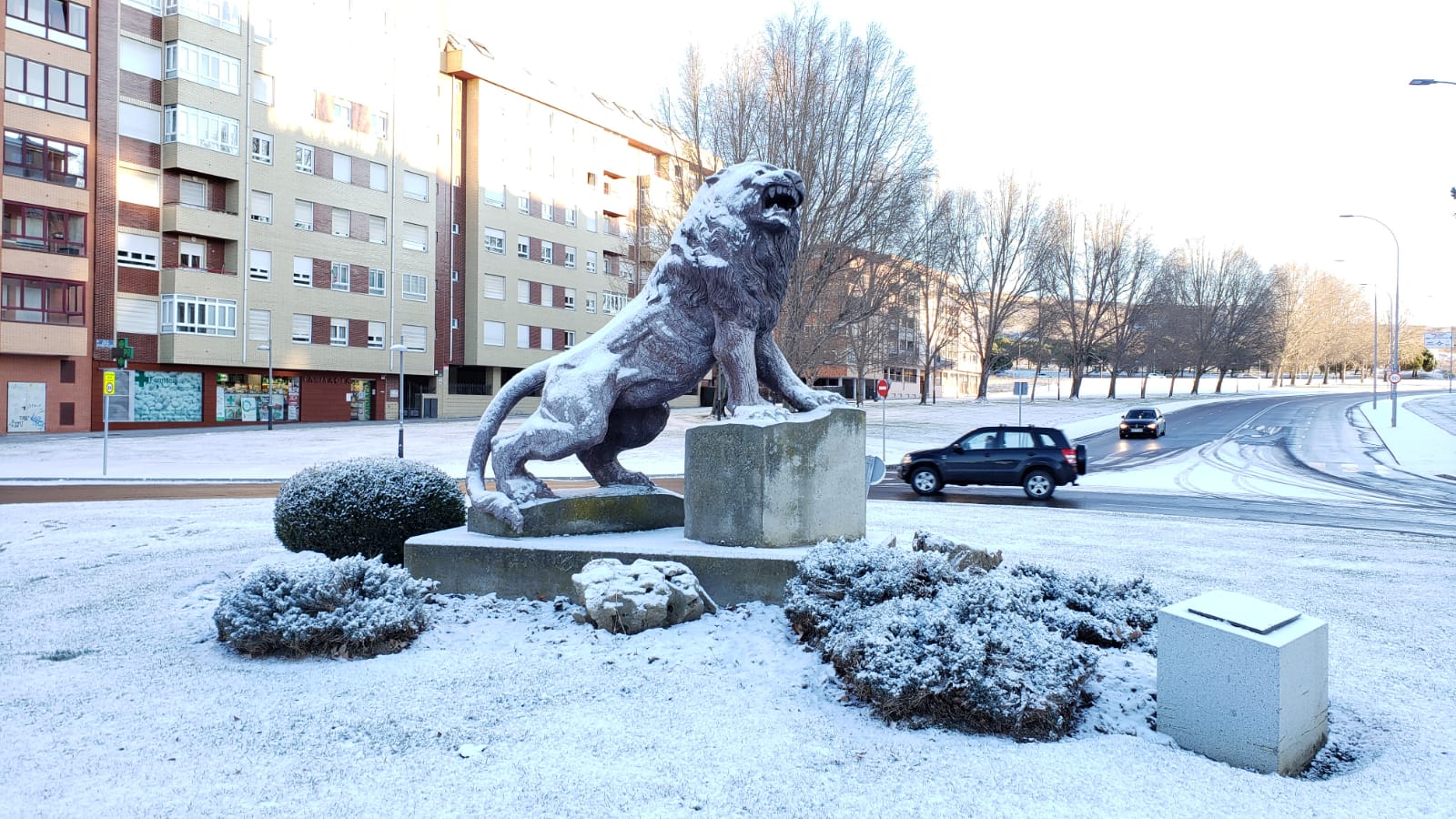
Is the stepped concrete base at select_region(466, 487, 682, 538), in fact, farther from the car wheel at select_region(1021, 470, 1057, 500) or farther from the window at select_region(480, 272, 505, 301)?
the window at select_region(480, 272, 505, 301)

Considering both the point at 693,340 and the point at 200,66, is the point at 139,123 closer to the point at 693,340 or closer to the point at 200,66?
the point at 200,66

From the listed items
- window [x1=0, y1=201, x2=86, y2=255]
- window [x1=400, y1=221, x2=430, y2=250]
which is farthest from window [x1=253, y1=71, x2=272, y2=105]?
window [x1=0, y1=201, x2=86, y2=255]

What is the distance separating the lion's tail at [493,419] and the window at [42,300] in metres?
32.8

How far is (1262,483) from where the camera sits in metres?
20.1

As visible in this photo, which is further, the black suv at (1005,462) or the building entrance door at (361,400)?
the building entrance door at (361,400)

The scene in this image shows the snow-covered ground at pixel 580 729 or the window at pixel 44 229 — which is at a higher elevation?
the window at pixel 44 229

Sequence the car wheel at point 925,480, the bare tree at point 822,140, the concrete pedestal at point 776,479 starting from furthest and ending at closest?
the bare tree at point 822,140 → the car wheel at point 925,480 → the concrete pedestal at point 776,479

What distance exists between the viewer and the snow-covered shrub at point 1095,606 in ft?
16.5

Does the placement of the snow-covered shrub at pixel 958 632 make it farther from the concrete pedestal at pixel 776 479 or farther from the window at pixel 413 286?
the window at pixel 413 286

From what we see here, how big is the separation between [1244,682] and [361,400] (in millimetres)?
43926

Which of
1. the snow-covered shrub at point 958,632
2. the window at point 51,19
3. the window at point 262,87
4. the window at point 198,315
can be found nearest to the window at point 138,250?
the window at point 198,315

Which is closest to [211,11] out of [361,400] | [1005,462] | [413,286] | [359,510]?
[413,286]

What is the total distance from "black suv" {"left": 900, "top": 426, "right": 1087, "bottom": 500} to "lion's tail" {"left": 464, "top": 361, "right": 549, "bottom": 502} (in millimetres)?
12376

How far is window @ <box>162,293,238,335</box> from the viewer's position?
3388 centimetres
